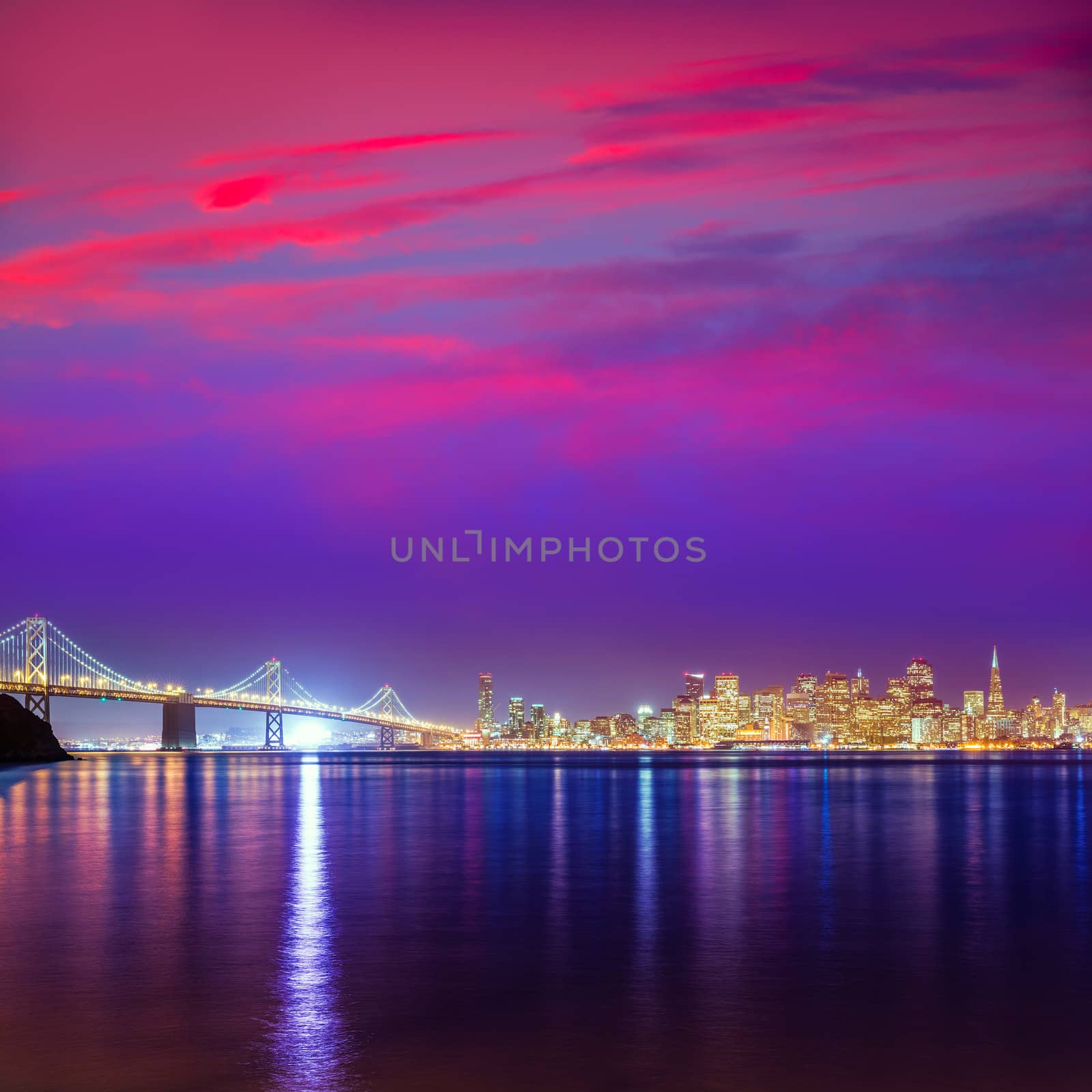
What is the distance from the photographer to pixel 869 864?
86.8 feet

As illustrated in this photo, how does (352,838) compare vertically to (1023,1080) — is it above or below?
below

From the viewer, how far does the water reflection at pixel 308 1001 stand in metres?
9.66

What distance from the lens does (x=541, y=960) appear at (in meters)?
14.9

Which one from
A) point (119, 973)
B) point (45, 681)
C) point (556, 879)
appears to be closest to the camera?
point (119, 973)

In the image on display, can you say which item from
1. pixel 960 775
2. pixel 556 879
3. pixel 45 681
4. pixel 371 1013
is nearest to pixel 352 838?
pixel 556 879

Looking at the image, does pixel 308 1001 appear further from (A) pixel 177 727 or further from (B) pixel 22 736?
(A) pixel 177 727

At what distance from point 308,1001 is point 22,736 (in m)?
97.9

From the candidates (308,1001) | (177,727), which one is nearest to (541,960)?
(308,1001)

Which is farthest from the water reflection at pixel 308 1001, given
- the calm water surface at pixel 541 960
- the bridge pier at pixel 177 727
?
the bridge pier at pixel 177 727

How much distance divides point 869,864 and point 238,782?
53.2 m

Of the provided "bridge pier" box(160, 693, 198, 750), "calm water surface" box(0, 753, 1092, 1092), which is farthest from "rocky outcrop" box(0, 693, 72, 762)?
"calm water surface" box(0, 753, 1092, 1092)

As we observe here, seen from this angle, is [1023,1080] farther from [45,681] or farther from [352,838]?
[45,681]

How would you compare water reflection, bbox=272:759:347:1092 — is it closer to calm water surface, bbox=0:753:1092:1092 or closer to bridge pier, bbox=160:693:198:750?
calm water surface, bbox=0:753:1092:1092

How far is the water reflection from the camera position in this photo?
380 inches
